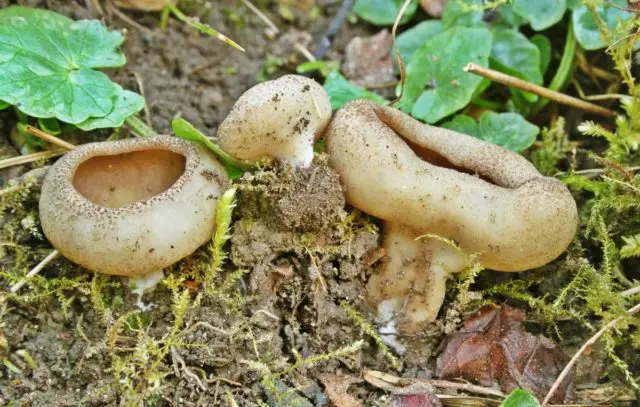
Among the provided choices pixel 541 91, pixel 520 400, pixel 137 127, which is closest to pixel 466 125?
pixel 541 91

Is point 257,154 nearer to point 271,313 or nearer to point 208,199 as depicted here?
point 208,199

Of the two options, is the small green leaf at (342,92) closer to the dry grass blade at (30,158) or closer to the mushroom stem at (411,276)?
the mushroom stem at (411,276)

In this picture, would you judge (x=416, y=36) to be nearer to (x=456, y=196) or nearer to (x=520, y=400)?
(x=456, y=196)

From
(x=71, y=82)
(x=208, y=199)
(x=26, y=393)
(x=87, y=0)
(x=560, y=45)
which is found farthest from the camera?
(x=560, y=45)

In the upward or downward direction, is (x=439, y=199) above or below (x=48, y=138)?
above

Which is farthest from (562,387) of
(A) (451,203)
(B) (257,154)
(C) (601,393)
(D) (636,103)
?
(B) (257,154)

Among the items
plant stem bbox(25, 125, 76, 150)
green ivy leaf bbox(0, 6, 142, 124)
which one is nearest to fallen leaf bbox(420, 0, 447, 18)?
green ivy leaf bbox(0, 6, 142, 124)
